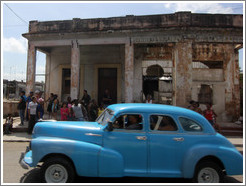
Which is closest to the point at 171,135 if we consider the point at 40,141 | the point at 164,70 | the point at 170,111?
the point at 170,111

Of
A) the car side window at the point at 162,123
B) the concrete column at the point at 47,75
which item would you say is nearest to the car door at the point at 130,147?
the car side window at the point at 162,123

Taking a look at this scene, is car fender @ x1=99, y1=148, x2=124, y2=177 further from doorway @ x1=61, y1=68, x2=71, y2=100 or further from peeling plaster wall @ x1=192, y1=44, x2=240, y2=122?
doorway @ x1=61, y1=68, x2=71, y2=100

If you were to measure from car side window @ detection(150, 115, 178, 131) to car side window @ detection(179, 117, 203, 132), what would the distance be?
0.17 meters

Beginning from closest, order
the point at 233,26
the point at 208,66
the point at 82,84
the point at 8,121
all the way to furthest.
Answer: the point at 8,121
the point at 233,26
the point at 208,66
the point at 82,84

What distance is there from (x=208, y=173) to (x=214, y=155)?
0.37 metres

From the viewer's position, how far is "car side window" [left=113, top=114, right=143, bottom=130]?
365 centimetres

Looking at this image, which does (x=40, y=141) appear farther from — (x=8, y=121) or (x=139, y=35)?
(x=139, y=35)

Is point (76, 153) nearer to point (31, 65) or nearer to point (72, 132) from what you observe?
point (72, 132)

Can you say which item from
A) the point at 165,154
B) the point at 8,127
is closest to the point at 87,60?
the point at 8,127

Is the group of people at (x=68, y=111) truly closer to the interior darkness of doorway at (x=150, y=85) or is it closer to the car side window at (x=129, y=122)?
the interior darkness of doorway at (x=150, y=85)

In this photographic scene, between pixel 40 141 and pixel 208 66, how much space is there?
463 inches

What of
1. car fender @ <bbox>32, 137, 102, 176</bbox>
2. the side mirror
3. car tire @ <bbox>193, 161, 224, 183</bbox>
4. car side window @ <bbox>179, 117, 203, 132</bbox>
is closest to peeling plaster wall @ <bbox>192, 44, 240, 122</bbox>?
car side window @ <bbox>179, 117, 203, 132</bbox>

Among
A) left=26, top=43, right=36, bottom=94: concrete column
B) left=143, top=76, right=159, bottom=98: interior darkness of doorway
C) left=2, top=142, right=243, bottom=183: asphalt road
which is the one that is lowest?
left=2, top=142, right=243, bottom=183: asphalt road

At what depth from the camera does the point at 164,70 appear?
1259 cm
